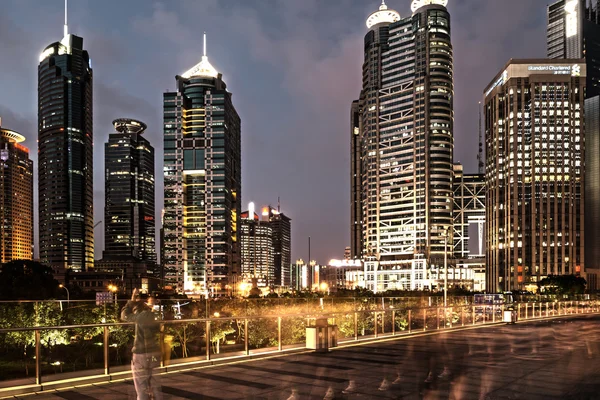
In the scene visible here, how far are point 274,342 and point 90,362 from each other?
321 inches

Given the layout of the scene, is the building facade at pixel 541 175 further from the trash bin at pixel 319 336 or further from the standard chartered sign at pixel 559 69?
the trash bin at pixel 319 336

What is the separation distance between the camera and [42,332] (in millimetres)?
11789

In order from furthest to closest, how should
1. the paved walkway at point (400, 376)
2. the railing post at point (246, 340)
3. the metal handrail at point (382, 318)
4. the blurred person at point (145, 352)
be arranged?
the railing post at point (246, 340)
the metal handrail at point (382, 318)
the paved walkway at point (400, 376)
the blurred person at point (145, 352)

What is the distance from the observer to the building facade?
17900 centimetres

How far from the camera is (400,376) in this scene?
1287 cm

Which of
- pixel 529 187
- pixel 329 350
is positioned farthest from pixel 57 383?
pixel 529 187

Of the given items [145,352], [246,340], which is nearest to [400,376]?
[246,340]

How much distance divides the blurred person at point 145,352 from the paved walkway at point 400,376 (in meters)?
1.29

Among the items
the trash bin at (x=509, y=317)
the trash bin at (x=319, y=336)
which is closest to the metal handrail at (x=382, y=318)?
the trash bin at (x=319, y=336)

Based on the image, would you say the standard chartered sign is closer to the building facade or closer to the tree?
the building facade

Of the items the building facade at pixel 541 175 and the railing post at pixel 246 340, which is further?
the building facade at pixel 541 175

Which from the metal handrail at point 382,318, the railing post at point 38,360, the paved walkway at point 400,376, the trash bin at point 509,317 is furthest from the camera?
the trash bin at point 509,317

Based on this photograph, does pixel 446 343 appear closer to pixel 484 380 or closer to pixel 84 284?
pixel 484 380

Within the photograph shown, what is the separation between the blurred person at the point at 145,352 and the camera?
913 cm
